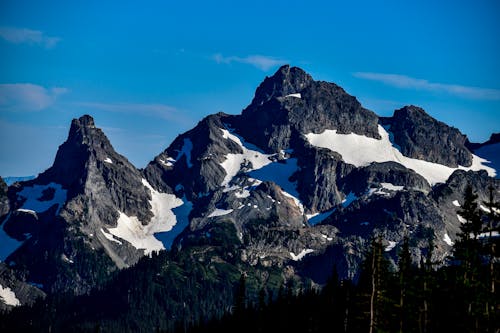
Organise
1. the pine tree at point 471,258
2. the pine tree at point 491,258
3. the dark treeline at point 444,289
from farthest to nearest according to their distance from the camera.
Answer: the pine tree at point 471,258 < the dark treeline at point 444,289 < the pine tree at point 491,258

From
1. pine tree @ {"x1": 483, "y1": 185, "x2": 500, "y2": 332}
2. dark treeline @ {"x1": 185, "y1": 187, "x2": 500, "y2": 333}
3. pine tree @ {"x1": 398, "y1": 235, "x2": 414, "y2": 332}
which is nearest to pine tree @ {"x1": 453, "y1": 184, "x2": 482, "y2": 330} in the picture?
dark treeline @ {"x1": 185, "y1": 187, "x2": 500, "y2": 333}

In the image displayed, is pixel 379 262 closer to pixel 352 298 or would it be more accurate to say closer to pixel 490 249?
pixel 490 249

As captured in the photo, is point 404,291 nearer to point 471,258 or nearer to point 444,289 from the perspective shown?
point 471,258

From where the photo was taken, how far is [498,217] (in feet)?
329

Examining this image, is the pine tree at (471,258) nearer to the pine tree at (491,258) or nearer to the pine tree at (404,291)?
the pine tree at (491,258)

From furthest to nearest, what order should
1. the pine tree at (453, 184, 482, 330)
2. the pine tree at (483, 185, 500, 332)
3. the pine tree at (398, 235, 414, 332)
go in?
the pine tree at (398, 235, 414, 332) → the pine tree at (453, 184, 482, 330) → the pine tree at (483, 185, 500, 332)

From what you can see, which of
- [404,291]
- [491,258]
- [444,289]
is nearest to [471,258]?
[404,291]

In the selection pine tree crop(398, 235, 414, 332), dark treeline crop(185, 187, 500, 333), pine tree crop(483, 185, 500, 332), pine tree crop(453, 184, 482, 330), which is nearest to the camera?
pine tree crop(483, 185, 500, 332)

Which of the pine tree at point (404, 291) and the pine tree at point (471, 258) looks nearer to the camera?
the pine tree at point (471, 258)

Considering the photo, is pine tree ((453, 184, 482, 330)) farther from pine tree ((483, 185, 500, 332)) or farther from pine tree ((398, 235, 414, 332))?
pine tree ((398, 235, 414, 332))

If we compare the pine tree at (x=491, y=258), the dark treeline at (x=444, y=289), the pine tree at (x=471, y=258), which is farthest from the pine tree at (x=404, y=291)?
the pine tree at (x=491, y=258)

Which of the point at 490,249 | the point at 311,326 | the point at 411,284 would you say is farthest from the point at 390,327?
the point at 311,326

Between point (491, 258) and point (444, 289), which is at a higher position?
point (491, 258)

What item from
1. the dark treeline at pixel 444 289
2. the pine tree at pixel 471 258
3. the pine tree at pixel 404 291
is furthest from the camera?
the pine tree at pixel 404 291
